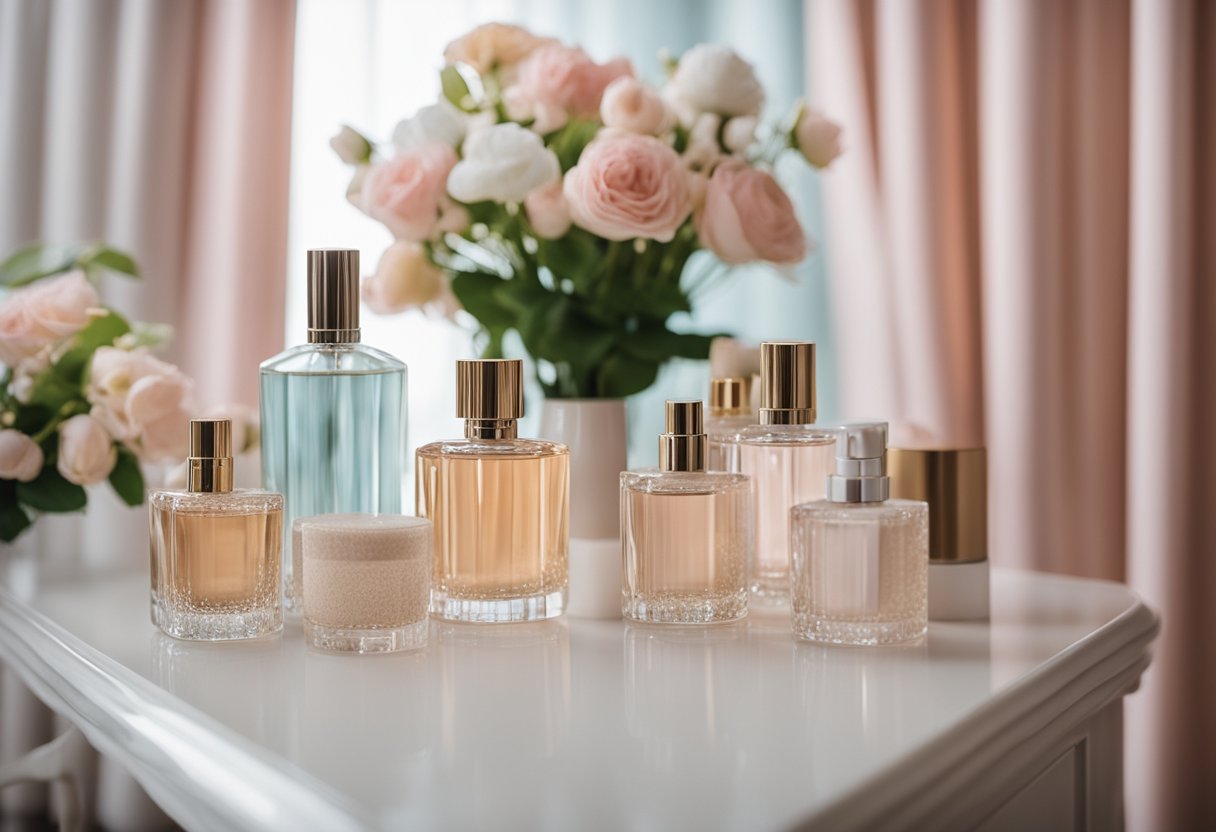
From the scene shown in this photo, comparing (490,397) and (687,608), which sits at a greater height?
(490,397)

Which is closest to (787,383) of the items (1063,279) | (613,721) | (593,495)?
(593,495)

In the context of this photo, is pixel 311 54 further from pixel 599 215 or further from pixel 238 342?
pixel 599 215

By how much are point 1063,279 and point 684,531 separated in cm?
90

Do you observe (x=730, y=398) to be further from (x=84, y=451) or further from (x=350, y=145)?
(x=84, y=451)

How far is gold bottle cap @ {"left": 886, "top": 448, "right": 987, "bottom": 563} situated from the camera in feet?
2.81

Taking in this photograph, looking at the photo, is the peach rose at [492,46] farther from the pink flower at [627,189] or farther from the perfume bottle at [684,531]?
the perfume bottle at [684,531]

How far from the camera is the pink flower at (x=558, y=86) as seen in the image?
921 millimetres

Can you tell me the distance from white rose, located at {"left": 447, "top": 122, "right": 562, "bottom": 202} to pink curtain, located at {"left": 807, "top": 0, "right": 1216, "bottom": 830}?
32.8 inches

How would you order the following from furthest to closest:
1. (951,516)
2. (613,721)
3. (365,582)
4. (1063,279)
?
(1063,279) → (951,516) → (365,582) → (613,721)

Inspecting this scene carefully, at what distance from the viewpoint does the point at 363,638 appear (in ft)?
2.53

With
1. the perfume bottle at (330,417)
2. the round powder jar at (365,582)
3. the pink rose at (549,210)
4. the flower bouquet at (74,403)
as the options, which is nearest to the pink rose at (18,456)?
the flower bouquet at (74,403)

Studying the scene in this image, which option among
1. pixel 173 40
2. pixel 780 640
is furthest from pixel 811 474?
pixel 173 40

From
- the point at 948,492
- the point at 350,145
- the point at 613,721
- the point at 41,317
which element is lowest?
the point at 613,721

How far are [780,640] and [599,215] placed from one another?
321 mm
